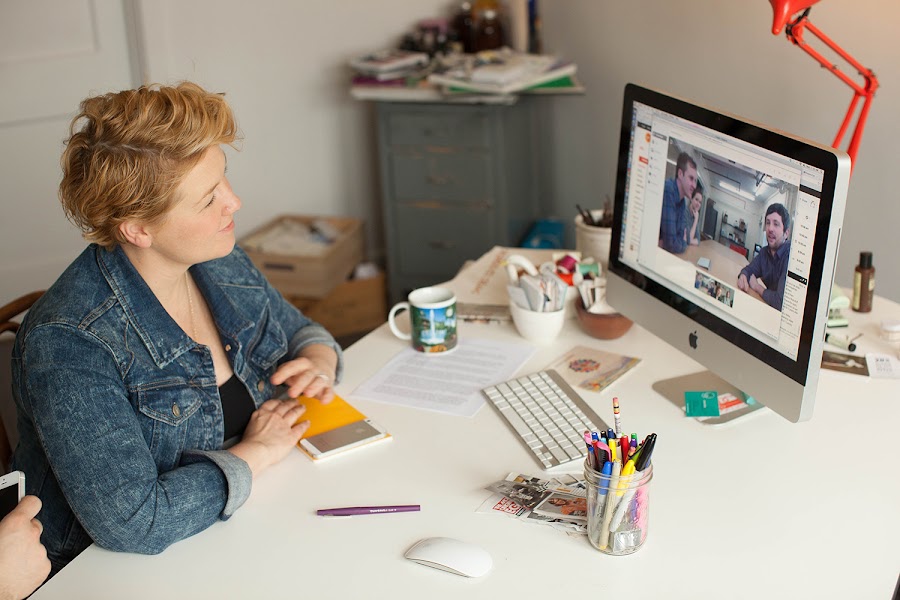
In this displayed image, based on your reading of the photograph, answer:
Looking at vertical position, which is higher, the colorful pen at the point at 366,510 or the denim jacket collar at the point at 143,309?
the denim jacket collar at the point at 143,309

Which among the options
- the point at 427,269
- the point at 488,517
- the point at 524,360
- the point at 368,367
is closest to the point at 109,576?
the point at 488,517

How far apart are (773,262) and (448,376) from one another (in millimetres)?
629

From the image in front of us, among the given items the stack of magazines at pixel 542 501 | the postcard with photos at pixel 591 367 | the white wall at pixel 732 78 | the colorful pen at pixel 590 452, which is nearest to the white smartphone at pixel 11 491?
the stack of magazines at pixel 542 501

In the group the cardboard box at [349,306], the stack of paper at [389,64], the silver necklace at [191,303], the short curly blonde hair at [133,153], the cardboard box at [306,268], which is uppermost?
the short curly blonde hair at [133,153]

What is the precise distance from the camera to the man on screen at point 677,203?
1524 millimetres

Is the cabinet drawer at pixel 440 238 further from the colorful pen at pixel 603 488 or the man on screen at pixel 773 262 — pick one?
the colorful pen at pixel 603 488

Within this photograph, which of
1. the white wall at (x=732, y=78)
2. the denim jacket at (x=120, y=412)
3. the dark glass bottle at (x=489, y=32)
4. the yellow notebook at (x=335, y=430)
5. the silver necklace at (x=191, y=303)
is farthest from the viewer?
the dark glass bottle at (x=489, y=32)

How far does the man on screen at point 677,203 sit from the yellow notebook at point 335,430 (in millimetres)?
556

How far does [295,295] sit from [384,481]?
2.19 meters

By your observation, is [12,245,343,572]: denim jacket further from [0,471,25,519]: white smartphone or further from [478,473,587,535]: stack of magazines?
[478,473,587,535]: stack of magazines

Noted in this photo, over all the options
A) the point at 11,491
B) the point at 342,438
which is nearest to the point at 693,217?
the point at 342,438

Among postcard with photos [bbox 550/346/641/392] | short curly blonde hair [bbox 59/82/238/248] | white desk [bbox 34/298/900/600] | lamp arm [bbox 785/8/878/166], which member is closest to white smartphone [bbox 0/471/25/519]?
white desk [bbox 34/298/900/600]

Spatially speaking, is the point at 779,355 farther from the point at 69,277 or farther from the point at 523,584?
the point at 69,277

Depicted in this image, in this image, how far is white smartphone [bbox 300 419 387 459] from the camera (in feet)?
5.00
